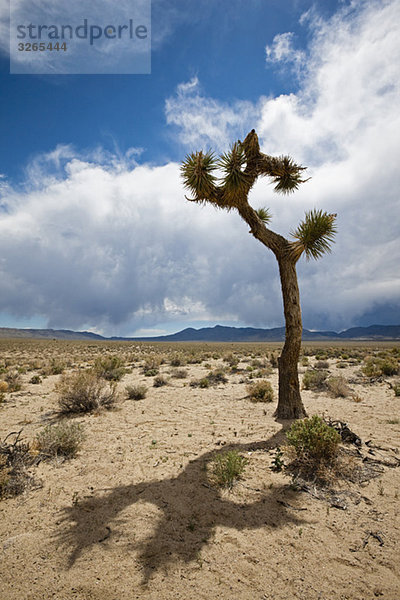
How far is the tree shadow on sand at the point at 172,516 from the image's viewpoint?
3.65 m

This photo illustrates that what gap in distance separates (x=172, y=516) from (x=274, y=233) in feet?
22.9

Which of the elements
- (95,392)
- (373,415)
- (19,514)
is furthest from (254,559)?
(95,392)

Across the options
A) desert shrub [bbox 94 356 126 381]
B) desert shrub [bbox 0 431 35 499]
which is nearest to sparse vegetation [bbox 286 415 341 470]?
desert shrub [bbox 0 431 35 499]

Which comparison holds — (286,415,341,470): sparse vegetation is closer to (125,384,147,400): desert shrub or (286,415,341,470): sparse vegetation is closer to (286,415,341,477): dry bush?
(286,415,341,477): dry bush

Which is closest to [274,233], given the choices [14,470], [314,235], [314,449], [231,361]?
[314,235]

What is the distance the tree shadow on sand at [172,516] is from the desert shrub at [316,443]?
897 millimetres

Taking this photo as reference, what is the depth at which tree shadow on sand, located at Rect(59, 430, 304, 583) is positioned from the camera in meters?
3.65

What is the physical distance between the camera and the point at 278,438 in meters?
7.10

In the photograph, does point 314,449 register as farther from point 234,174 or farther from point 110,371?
point 110,371

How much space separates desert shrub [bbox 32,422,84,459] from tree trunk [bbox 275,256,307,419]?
5476mm

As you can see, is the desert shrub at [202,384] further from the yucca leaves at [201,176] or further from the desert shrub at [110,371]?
the yucca leaves at [201,176]

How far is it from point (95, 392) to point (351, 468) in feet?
25.9

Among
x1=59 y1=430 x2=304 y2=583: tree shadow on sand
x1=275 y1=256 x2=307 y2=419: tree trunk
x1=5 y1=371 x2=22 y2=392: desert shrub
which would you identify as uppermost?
x1=275 y1=256 x2=307 y2=419: tree trunk

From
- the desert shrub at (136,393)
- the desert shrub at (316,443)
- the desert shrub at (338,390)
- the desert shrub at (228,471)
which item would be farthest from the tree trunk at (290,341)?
the desert shrub at (136,393)
